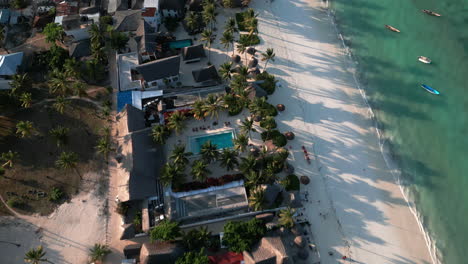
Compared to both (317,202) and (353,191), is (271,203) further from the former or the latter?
(353,191)

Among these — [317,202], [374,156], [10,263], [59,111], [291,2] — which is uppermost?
[291,2]

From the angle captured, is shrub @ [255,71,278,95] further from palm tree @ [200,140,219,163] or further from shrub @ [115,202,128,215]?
shrub @ [115,202,128,215]

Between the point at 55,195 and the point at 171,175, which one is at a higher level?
the point at 171,175

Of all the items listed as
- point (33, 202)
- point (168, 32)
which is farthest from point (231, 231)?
point (168, 32)

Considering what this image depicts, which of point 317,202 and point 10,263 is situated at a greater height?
point 317,202

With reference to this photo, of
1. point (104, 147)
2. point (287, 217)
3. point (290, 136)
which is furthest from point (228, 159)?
point (104, 147)

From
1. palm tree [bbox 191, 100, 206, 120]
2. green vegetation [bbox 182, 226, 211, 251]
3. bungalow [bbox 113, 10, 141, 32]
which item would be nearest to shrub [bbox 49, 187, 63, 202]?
green vegetation [bbox 182, 226, 211, 251]

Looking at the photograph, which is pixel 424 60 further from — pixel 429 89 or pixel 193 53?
pixel 193 53
